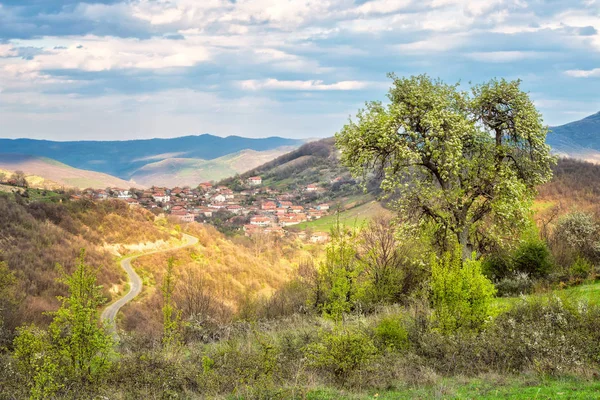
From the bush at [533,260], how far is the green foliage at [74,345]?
75.9 feet

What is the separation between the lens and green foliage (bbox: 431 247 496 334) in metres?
14.3

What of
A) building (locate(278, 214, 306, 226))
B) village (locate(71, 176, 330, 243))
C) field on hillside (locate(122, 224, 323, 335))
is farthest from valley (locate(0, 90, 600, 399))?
building (locate(278, 214, 306, 226))

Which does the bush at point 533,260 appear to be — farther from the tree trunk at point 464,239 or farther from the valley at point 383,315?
the tree trunk at point 464,239

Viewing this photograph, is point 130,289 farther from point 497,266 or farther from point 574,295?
point 574,295

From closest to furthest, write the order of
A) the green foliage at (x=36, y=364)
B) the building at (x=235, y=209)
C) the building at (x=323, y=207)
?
the green foliage at (x=36, y=364)
the building at (x=235, y=209)
the building at (x=323, y=207)

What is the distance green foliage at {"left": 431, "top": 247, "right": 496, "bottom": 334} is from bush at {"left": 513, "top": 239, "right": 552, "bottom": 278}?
14584 mm

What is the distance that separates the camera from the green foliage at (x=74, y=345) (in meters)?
11.0

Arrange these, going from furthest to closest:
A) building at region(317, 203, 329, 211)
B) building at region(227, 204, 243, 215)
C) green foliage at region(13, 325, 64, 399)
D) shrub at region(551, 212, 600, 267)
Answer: building at region(317, 203, 329, 211), building at region(227, 204, 243, 215), shrub at region(551, 212, 600, 267), green foliage at region(13, 325, 64, 399)

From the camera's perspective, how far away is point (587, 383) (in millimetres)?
10484

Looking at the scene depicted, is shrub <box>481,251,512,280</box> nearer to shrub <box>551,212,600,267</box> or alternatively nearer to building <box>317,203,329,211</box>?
shrub <box>551,212,600,267</box>

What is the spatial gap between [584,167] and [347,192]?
89309 mm

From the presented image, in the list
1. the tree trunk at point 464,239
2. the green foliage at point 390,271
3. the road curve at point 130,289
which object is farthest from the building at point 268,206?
the tree trunk at point 464,239

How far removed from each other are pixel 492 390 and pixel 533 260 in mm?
19357

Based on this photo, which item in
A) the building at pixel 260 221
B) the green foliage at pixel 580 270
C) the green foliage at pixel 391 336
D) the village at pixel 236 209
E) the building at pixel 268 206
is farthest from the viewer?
the building at pixel 268 206
